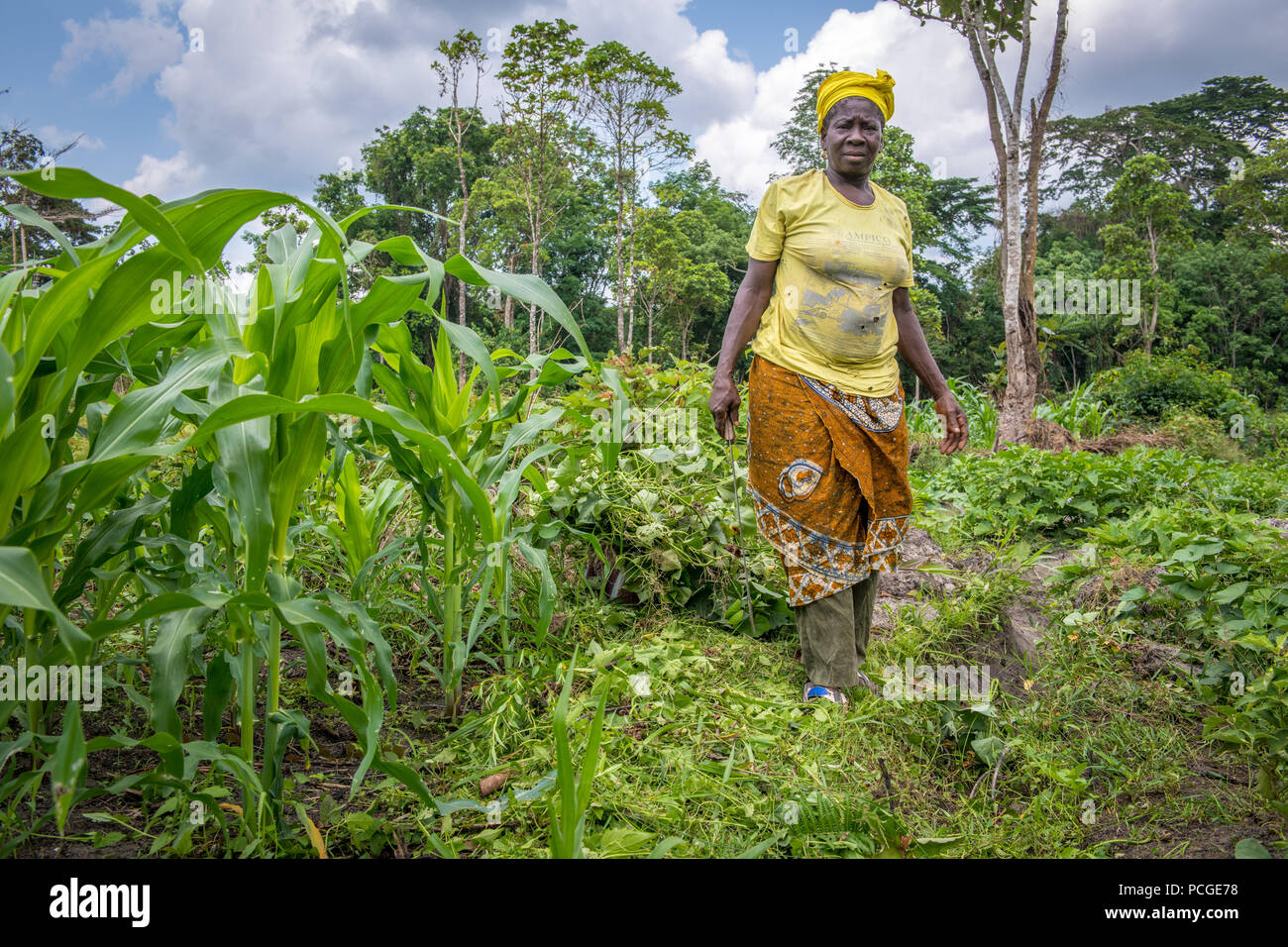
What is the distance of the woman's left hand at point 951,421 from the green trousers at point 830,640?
666 mm

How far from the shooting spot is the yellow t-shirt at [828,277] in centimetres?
240

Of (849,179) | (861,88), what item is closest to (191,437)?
(849,179)

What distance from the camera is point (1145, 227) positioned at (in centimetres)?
1709

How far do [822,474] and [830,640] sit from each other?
514 millimetres

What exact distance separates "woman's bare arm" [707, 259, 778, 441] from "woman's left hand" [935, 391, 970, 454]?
693mm

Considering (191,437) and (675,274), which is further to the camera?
(675,274)

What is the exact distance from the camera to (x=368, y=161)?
25984mm

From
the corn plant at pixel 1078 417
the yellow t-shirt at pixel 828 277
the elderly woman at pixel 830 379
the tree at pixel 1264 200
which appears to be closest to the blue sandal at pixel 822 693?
the elderly woman at pixel 830 379

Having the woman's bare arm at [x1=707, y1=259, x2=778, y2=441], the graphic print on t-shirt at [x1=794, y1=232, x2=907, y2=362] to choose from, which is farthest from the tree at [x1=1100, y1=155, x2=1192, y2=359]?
the woman's bare arm at [x1=707, y1=259, x2=778, y2=441]

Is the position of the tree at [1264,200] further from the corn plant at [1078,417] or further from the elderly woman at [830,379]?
the elderly woman at [830,379]

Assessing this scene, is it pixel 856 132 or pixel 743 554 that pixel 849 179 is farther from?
pixel 743 554

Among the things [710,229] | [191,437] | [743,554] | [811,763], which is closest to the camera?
[191,437]

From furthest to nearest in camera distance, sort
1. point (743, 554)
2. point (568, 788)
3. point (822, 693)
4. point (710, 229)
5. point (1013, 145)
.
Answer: point (710, 229) → point (1013, 145) → point (743, 554) → point (822, 693) → point (568, 788)

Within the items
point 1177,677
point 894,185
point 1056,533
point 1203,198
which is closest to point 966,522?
point 1056,533
